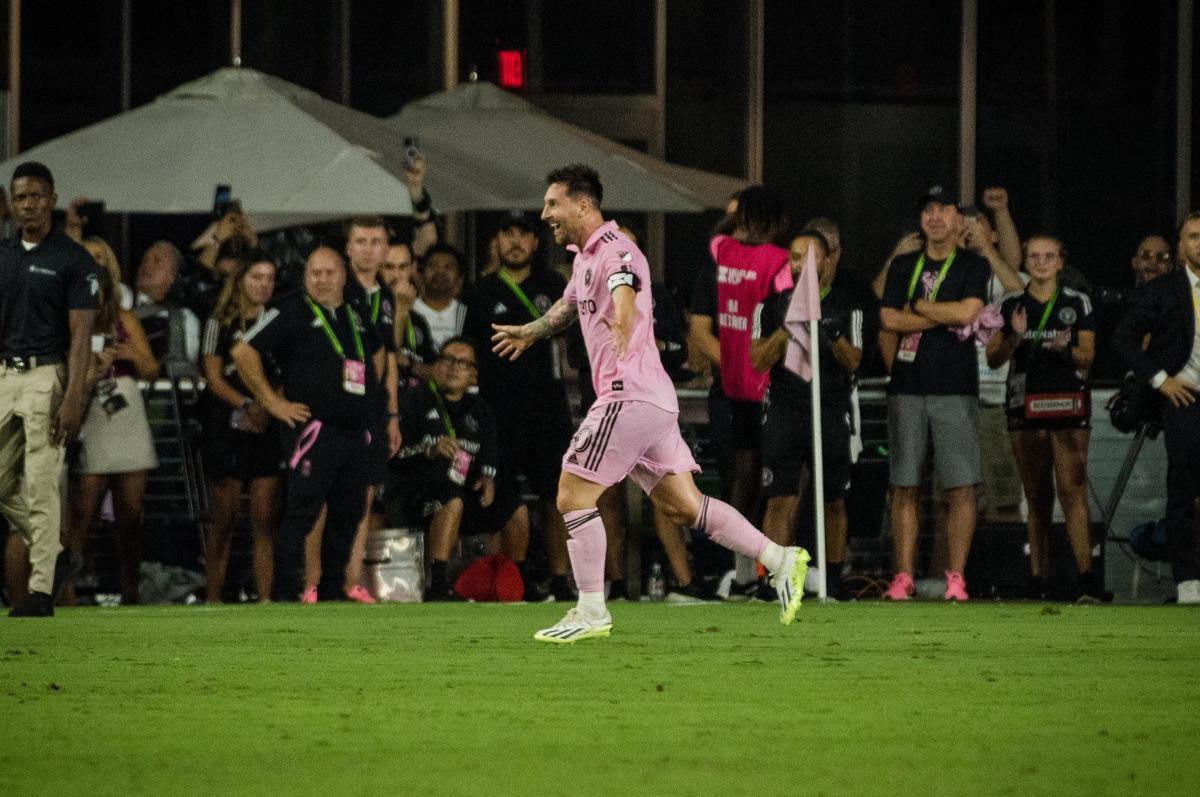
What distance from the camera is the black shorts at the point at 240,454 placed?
1437 cm

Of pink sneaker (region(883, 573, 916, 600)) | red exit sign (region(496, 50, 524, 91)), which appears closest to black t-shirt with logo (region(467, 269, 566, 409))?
pink sneaker (region(883, 573, 916, 600))

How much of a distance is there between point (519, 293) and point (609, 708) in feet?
25.0

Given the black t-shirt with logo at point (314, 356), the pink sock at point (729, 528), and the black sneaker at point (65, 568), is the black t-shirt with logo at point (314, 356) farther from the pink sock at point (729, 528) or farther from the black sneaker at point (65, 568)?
the pink sock at point (729, 528)

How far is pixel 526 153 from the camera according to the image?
1791 centimetres

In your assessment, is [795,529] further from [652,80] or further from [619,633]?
[652,80]

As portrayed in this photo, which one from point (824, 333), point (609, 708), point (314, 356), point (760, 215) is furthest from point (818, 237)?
point (609, 708)

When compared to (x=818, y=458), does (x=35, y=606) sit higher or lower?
lower

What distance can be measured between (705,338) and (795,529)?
1342 millimetres

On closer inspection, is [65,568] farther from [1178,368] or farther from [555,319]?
[1178,368]

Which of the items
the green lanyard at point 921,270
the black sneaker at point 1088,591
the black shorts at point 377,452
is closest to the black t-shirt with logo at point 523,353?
the black shorts at point 377,452

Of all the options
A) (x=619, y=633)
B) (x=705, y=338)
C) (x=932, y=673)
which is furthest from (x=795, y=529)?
(x=932, y=673)

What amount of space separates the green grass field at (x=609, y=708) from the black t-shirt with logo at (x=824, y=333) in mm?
2926

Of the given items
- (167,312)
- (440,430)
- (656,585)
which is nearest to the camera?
(440,430)

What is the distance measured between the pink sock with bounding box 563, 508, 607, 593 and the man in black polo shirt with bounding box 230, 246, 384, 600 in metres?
4.12
